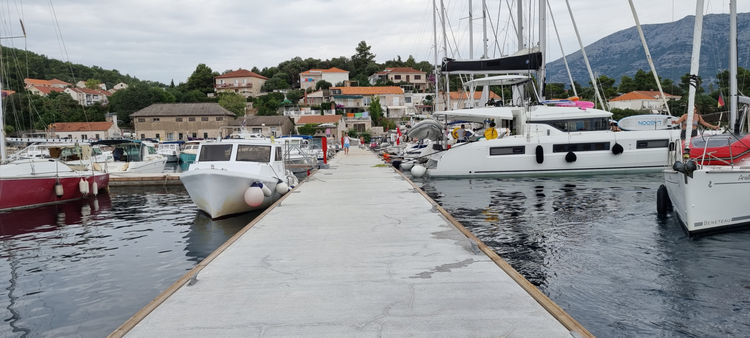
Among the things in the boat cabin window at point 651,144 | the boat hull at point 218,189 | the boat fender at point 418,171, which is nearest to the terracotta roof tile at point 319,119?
the boat fender at point 418,171

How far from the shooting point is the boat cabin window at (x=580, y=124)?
74.5ft

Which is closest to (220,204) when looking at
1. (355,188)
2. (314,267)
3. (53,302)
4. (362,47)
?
(355,188)

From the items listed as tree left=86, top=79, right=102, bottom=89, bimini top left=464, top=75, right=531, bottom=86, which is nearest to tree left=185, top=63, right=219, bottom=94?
tree left=86, top=79, right=102, bottom=89

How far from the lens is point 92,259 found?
1089 centimetres

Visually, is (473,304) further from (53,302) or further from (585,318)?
(53,302)

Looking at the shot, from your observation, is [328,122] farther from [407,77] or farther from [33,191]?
[33,191]

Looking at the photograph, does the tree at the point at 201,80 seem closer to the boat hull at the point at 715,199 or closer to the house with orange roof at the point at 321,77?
the house with orange roof at the point at 321,77

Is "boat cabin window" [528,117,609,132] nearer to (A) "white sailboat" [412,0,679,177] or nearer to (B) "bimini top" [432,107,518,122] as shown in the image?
(A) "white sailboat" [412,0,679,177]

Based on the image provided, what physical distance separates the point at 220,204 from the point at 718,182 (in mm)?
11911

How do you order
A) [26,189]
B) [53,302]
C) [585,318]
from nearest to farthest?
[585,318] < [53,302] < [26,189]

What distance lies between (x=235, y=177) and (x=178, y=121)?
212 feet

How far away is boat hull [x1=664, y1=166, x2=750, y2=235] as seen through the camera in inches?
404

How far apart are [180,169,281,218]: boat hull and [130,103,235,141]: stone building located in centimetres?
6061

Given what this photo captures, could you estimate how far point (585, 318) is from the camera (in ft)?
21.9
